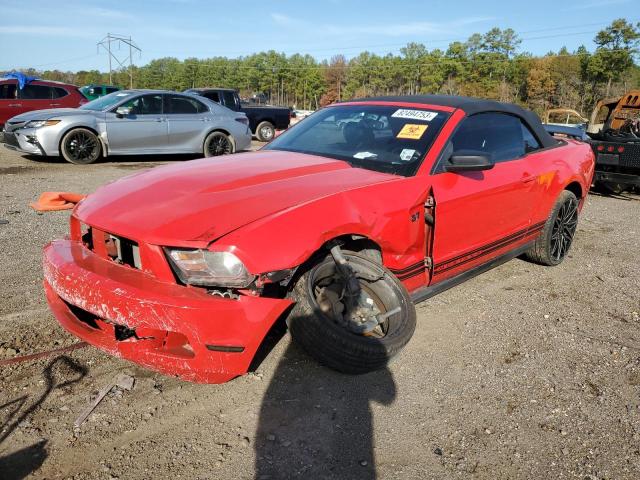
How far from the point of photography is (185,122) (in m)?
10.9

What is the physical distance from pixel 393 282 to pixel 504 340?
1033mm

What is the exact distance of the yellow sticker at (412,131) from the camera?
3.44 metres

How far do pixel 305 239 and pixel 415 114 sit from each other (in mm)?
1648

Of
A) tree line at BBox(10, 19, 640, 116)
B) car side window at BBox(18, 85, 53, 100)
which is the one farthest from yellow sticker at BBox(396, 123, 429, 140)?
tree line at BBox(10, 19, 640, 116)

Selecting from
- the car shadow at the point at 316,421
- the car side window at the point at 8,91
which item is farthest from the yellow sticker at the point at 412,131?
the car side window at the point at 8,91

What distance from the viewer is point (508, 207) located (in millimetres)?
3836

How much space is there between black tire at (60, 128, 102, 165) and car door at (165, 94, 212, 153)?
4.84 ft

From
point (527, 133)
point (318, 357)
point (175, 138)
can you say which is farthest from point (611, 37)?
point (318, 357)

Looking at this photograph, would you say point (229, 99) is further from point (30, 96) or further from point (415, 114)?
point (415, 114)

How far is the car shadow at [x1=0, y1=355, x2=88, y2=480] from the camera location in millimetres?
2053

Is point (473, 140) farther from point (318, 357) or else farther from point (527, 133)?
point (318, 357)

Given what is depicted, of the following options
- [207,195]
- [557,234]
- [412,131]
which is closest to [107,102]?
[412,131]

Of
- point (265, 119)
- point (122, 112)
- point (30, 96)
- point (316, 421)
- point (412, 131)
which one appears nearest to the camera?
point (316, 421)

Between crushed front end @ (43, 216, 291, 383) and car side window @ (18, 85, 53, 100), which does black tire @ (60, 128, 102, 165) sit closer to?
car side window @ (18, 85, 53, 100)
